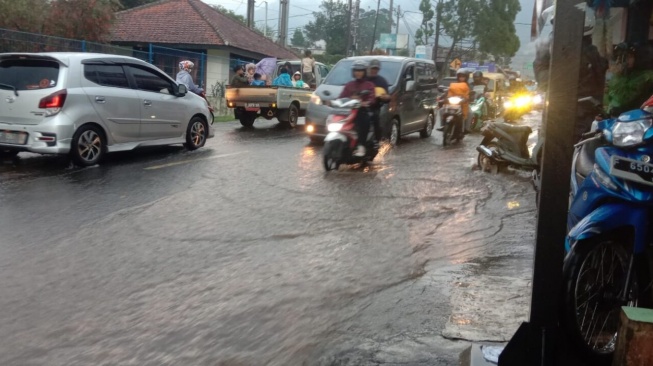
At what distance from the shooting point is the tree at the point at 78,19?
21562mm

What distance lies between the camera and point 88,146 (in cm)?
1029

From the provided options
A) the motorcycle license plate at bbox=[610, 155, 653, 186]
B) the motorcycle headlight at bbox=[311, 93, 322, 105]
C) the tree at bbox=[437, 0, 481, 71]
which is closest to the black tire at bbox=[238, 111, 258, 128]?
the motorcycle headlight at bbox=[311, 93, 322, 105]

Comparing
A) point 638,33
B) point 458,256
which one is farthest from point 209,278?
point 638,33

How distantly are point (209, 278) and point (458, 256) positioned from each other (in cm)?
233

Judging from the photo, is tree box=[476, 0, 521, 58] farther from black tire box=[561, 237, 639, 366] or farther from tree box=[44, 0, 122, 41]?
black tire box=[561, 237, 639, 366]

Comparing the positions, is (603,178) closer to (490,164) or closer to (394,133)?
(490,164)

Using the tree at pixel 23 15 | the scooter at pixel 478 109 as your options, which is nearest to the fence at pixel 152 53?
the tree at pixel 23 15

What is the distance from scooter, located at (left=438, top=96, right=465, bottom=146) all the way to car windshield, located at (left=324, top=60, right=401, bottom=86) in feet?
4.81

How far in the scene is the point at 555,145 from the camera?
3.31m

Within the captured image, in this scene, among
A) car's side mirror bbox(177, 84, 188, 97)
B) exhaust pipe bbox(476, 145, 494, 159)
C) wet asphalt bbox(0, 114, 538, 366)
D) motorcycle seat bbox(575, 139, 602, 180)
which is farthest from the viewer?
car's side mirror bbox(177, 84, 188, 97)

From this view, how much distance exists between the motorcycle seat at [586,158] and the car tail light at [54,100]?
752cm

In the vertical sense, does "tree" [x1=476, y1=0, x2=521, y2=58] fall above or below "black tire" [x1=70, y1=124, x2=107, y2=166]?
above

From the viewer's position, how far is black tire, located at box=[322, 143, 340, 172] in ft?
35.1

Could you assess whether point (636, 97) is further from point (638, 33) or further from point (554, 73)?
point (638, 33)
